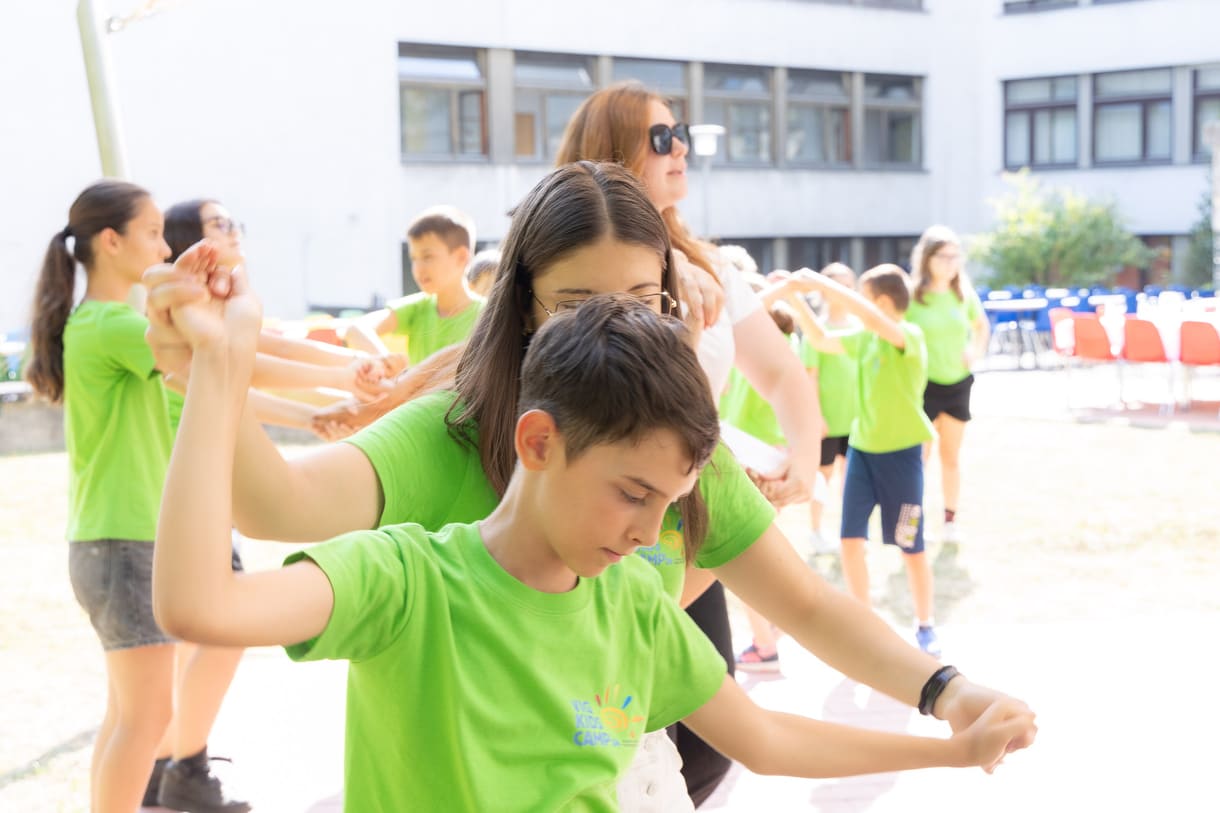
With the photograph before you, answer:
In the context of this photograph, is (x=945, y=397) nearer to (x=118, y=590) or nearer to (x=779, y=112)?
(x=118, y=590)

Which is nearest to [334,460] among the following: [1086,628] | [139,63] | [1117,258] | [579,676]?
[579,676]

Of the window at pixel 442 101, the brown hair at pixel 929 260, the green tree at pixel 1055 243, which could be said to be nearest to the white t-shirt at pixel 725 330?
the brown hair at pixel 929 260

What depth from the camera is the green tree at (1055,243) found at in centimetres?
2886

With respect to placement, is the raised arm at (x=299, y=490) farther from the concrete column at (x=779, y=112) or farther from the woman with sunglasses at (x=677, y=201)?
the concrete column at (x=779, y=112)

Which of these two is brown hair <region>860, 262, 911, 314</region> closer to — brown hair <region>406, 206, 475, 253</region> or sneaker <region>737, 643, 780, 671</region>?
sneaker <region>737, 643, 780, 671</region>

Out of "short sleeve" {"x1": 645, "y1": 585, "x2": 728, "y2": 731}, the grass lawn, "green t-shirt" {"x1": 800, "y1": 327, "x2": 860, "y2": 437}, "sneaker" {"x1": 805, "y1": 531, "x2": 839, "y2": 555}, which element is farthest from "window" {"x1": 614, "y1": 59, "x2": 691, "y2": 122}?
"short sleeve" {"x1": 645, "y1": 585, "x2": 728, "y2": 731}

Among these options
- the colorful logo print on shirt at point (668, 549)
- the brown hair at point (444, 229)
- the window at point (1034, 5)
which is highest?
the window at point (1034, 5)

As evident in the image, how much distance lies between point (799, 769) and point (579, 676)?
14.8 inches

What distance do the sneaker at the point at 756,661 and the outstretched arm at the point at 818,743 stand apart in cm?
434

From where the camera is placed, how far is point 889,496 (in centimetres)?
656

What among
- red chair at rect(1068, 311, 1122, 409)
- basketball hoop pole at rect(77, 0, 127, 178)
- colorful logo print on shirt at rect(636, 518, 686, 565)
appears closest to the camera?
colorful logo print on shirt at rect(636, 518, 686, 565)

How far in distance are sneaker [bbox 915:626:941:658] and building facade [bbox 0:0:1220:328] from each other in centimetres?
1656

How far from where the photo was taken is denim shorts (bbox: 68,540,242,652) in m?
3.92

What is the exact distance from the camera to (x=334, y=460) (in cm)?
203
